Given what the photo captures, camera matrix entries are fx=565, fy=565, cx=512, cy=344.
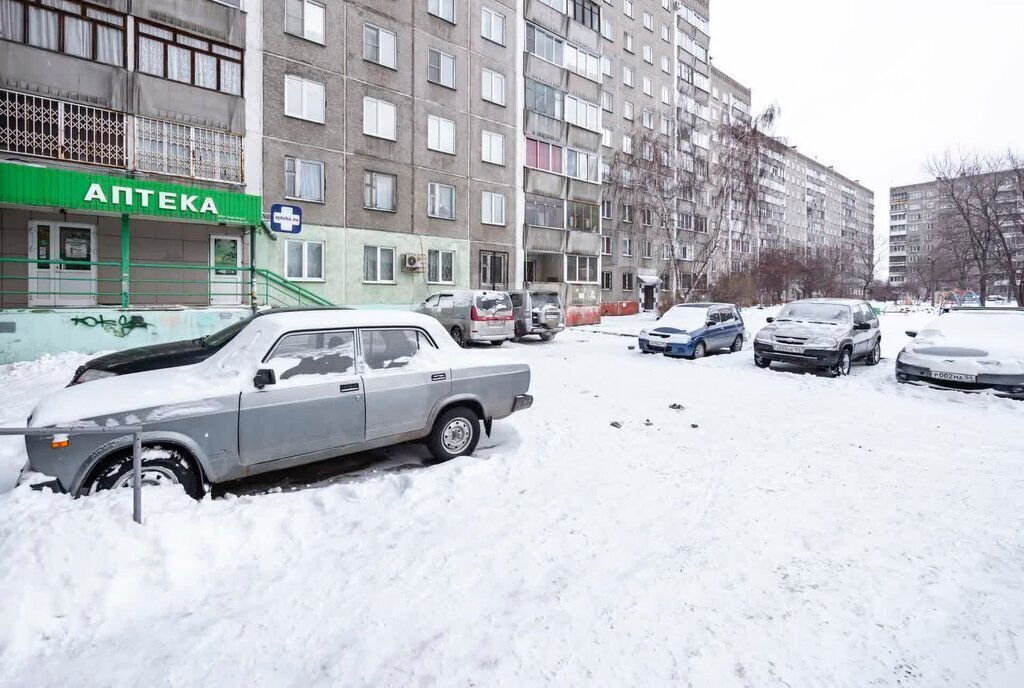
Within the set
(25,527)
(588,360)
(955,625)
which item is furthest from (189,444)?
(588,360)

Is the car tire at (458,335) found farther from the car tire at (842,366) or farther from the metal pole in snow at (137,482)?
the metal pole in snow at (137,482)

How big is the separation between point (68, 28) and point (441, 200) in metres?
12.4

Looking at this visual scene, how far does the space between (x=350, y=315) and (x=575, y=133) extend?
27.6 meters

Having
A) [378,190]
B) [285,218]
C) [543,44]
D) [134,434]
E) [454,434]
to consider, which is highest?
[543,44]

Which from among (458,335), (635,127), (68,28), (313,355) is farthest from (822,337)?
(635,127)

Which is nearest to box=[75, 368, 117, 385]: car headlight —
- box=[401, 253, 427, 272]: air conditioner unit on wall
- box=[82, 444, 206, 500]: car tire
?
box=[82, 444, 206, 500]: car tire

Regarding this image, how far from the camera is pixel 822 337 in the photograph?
13125 mm

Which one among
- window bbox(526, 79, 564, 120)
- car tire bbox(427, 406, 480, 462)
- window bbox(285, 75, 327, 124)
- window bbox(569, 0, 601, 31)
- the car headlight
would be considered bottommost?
car tire bbox(427, 406, 480, 462)

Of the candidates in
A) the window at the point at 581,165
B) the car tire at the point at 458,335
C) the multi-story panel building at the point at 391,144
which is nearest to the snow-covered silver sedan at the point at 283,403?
the car tire at the point at 458,335

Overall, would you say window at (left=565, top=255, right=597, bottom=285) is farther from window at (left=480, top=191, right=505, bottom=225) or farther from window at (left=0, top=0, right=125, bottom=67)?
window at (left=0, top=0, right=125, bottom=67)

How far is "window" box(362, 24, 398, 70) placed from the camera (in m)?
20.7

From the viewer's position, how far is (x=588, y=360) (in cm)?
1523

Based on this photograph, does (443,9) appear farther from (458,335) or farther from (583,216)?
(458,335)

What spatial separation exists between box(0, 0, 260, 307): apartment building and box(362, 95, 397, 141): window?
436cm
